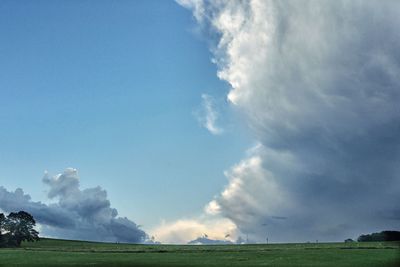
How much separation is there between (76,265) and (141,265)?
13178mm

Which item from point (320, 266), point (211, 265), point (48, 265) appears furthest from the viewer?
point (48, 265)

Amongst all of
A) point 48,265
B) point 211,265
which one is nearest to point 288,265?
point 211,265

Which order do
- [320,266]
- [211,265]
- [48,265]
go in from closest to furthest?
1. [320,266]
2. [211,265]
3. [48,265]

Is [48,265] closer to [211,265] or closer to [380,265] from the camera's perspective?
[211,265]

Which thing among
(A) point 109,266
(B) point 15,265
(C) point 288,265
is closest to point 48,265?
(B) point 15,265

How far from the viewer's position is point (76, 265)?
302 ft

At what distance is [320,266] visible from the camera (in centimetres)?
8312

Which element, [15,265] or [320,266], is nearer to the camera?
[320,266]

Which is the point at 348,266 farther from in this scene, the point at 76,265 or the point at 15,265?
the point at 15,265

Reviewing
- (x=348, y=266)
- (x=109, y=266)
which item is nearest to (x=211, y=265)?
(x=109, y=266)

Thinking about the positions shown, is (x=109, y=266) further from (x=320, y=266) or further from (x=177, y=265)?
(x=320, y=266)

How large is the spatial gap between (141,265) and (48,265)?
20753mm

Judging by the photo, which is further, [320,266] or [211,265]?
[211,265]

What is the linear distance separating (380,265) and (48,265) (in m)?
66.1
